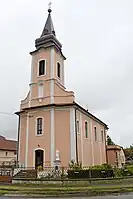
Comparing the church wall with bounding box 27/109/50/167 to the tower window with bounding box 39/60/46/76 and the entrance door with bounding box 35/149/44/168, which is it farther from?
the tower window with bounding box 39/60/46/76

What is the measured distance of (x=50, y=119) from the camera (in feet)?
80.8

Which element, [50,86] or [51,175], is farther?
[50,86]

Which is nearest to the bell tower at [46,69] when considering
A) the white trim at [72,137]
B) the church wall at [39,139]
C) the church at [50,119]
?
the church at [50,119]

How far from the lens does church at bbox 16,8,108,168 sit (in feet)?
77.7

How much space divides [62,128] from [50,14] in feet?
60.1

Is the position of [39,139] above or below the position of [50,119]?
below

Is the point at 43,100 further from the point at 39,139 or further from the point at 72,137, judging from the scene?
the point at 72,137

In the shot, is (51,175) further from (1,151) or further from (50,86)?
(1,151)

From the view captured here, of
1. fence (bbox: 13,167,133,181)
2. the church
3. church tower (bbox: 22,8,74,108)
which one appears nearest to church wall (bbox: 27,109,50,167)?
→ the church

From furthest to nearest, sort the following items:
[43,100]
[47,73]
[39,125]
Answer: [47,73] → [43,100] → [39,125]

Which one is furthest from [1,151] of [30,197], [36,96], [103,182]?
[30,197]

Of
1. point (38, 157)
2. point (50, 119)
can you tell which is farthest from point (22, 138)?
point (50, 119)

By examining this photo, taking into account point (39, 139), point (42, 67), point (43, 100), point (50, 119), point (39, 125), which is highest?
point (42, 67)

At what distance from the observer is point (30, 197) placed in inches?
467
